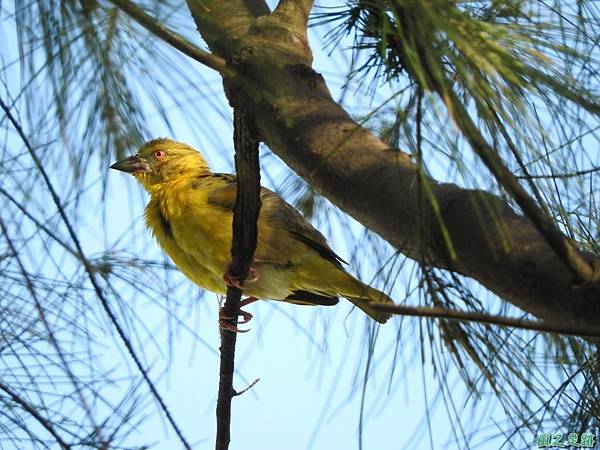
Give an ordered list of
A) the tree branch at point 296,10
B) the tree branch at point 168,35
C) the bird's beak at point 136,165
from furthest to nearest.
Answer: the bird's beak at point 136,165, the tree branch at point 296,10, the tree branch at point 168,35

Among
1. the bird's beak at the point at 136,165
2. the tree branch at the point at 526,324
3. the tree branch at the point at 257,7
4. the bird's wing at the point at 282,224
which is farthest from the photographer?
the bird's beak at the point at 136,165

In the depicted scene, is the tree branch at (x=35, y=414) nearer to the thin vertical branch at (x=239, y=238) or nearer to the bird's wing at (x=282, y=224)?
the thin vertical branch at (x=239, y=238)

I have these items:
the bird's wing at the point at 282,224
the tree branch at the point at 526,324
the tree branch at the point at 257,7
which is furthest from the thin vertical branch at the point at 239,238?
the tree branch at the point at 526,324

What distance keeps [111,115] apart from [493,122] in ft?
3.80

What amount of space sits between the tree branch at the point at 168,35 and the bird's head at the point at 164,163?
8.35 feet

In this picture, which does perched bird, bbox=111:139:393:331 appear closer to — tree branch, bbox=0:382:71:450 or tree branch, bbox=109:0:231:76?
tree branch, bbox=0:382:71:450

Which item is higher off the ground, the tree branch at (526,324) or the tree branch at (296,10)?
the tree branch at (296,10)

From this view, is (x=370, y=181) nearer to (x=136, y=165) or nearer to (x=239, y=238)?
(x=239, y=238)

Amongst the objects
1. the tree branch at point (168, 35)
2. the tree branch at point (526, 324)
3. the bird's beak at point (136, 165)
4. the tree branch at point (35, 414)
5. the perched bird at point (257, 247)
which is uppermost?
the bird's beak at point (136, 165)

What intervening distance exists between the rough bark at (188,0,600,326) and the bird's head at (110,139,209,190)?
1.76 m

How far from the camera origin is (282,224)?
4.62m

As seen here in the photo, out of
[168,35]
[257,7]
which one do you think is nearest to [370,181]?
[168,35]

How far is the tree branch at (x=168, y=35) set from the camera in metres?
2.09

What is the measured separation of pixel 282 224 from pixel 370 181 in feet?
7.17
